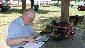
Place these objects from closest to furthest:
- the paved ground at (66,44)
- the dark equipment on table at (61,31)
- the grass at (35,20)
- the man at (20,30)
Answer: the man at (20,30) → the paved ground at (66,44) → the dark equipment on table at (61,31) → the grass at (35,20)

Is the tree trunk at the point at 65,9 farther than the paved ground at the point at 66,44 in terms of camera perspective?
Yes

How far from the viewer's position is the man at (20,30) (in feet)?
12.2

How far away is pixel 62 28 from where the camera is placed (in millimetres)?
11953

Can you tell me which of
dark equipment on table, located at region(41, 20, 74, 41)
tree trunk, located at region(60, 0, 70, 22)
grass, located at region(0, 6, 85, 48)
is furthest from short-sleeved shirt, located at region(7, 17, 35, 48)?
tree trunk, located at region(60, 0, 70, 22)

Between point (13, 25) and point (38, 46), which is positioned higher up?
point (13, 25)

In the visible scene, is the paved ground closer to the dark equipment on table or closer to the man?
the dark equipment on table

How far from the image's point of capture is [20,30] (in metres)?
3.86

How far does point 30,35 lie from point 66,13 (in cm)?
1059

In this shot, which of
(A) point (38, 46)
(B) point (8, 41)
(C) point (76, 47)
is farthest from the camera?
(C) point (76, 47)

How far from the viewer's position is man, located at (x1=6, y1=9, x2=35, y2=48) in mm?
3707

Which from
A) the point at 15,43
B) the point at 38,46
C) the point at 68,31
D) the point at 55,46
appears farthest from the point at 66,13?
the point at 15,43

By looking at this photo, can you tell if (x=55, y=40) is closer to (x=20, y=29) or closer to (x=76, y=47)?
(x=76, y=47)

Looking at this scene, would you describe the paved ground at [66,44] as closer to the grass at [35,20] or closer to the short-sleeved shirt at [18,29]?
the grass at [35,20]

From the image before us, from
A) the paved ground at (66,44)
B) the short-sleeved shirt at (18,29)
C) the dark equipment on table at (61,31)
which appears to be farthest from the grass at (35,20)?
the short-sleeved shirt at (18,29)
